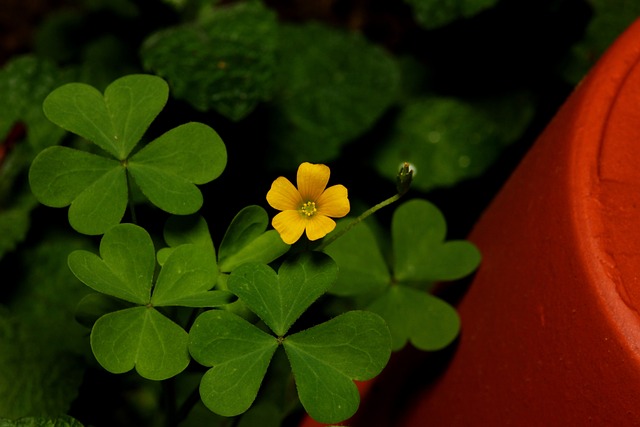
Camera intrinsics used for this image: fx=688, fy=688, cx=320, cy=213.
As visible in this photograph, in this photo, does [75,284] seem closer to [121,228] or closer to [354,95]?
[121,228]

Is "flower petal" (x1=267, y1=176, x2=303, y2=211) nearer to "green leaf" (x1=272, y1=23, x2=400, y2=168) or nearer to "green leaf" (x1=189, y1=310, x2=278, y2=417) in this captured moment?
"green leaf" (x1=189, y1=310, x2=278, y2=417)

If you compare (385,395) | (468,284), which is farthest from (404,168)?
(385,395)

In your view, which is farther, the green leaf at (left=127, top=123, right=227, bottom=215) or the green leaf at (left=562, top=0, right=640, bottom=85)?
the green leaf at (left=562, top=0, right=640, bottom=85)

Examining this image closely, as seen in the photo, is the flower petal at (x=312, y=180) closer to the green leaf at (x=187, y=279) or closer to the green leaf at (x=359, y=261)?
the green leaf at (x=187, y=279)

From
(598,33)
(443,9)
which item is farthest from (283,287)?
(598,33)

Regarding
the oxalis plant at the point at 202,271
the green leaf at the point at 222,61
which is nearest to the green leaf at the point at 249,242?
the oxalis plant at the point at 202,271

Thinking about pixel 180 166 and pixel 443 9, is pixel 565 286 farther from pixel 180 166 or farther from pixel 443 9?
pixel 443 9

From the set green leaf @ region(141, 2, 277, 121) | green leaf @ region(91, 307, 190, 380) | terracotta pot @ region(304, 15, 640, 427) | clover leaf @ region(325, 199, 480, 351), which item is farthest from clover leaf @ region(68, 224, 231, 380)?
green leaf @ region(141, 2, 277, 121)
